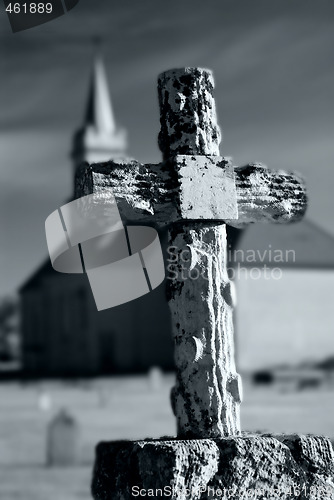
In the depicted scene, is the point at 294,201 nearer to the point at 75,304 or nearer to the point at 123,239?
the point at 123,239

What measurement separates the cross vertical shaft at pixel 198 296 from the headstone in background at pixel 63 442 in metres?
10.7

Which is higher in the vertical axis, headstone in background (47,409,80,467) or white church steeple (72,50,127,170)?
white church steeple (72,50,127,170)

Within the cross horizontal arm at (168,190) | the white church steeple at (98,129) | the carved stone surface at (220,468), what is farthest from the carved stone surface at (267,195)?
the white church steeple at (98,129)

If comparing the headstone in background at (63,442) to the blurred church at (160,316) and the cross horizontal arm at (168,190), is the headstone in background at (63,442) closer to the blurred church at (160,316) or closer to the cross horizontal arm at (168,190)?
the cross horizontal arm at (168,190)

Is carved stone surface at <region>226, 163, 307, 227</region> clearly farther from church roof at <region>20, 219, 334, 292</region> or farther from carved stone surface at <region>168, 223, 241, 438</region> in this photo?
church roof at <region>20, 219, 334, 292</region>

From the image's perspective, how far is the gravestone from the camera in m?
3.13

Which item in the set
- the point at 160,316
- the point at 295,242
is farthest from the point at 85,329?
the point at 295,242

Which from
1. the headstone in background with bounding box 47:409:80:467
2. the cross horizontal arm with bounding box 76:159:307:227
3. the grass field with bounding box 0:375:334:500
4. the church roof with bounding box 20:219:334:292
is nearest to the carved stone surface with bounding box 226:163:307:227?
the cross horizontal arm with bounding box 76:159:307:227

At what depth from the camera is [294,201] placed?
3.71 meters

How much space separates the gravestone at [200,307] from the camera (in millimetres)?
3133

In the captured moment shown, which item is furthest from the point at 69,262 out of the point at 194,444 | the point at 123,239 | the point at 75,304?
the point at 75,304

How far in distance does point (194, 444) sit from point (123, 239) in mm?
886

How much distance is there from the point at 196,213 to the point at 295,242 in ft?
121

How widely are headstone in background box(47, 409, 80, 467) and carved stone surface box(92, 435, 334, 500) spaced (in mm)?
10643
